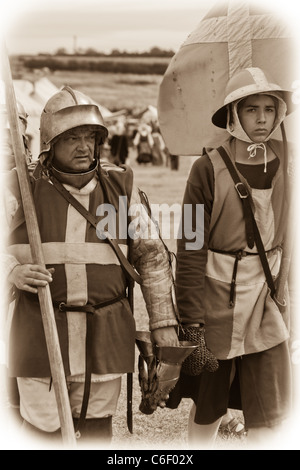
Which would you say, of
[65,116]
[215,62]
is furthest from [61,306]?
[215,62]

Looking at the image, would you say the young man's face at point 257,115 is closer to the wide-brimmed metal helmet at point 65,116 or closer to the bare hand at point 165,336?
the wide-brimmed metal helmet at point 65,116

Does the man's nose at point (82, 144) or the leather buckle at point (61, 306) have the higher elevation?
the man's nose at point (82, 144)

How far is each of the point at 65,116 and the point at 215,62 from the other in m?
1.41

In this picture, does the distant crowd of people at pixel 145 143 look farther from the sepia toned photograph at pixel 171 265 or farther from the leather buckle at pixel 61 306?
the leather buckle at pixel 61 306

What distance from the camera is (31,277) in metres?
3.28

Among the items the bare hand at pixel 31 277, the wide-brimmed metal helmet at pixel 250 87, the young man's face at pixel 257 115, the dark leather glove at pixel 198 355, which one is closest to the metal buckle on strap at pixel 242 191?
the young man's face at pixel 257 115

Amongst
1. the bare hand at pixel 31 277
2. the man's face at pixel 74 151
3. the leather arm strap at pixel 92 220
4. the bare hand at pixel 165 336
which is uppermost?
the man's face at pixel 74 151

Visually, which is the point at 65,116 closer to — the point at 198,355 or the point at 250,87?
the point at 250,87

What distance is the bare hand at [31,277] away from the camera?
327 centimetres

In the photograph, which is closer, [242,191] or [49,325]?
[49,325]

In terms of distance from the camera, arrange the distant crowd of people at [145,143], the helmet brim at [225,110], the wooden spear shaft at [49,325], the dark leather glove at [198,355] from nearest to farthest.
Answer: the wooden spear shaft at [49,325], the dark leather glove at [198,355], the helmet brim at [225,110], the distant crowd of people at [145,143]

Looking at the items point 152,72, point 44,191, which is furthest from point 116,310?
point 152,72

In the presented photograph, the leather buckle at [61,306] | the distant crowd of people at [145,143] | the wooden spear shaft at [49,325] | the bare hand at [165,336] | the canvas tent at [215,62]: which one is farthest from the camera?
the distant crowd of people at [145,143]

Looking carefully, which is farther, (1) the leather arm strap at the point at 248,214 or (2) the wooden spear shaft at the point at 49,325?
(1) the leather arm strap at the point at 248,214
